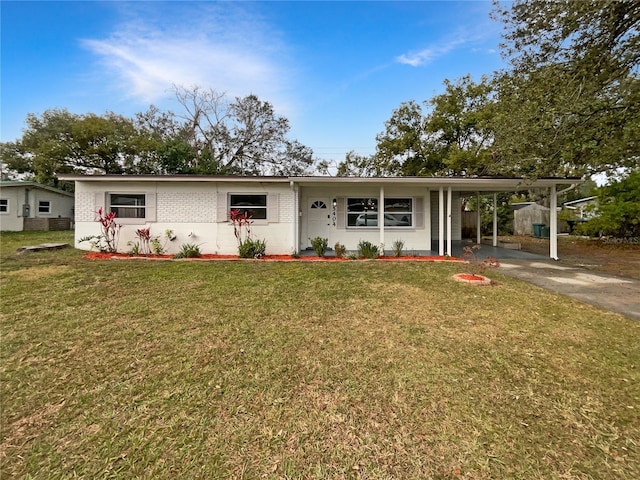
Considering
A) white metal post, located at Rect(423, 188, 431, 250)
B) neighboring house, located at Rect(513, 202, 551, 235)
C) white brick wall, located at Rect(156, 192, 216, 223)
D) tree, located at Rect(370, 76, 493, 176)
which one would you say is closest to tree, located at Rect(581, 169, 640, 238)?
neighboring house, located at Rect(513, 202, 551, 235)

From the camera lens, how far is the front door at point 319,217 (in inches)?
435

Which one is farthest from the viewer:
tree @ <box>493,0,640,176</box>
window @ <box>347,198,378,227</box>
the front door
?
the front door

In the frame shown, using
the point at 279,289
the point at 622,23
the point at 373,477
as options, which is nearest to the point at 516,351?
the point at 373,477

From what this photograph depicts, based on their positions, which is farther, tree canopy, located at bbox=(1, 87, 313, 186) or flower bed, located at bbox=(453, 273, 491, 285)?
tree canopy, located at bbox=(1, 87, 313, 186)

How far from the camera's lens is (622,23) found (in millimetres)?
6441

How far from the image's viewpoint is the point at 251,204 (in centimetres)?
991

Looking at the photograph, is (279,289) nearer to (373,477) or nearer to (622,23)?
(373,477)

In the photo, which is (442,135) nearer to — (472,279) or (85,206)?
(472,279)

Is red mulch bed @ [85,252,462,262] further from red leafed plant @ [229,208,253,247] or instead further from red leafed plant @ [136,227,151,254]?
red leafed plant @ [229,208,253,247]

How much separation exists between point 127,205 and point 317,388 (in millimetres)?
9813

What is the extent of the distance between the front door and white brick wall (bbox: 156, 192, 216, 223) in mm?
3282

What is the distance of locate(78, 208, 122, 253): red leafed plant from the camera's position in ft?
31.2

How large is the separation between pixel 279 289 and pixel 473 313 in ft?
10.1

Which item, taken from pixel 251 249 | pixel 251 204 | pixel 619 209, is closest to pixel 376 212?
pixel 251 204
